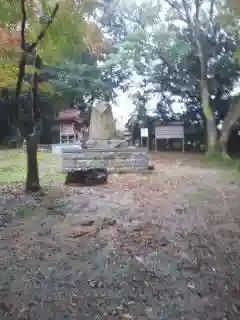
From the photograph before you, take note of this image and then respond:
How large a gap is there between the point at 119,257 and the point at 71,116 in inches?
593

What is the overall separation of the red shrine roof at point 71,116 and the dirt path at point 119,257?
→ 1197cm

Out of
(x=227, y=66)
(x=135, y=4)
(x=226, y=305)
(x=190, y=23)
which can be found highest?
(x=135, y=4)

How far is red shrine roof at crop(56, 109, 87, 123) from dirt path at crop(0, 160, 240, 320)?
39.3ft

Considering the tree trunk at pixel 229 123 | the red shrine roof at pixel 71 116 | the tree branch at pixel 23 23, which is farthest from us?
the red shrine roof at pixel 71 116

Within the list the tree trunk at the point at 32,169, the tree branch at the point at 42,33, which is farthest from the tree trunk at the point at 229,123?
the tree branch at the point at 42,33

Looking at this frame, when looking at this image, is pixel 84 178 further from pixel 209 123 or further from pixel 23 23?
pixel 209 123

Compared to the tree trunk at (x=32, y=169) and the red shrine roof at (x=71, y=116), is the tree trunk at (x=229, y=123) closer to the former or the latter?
the red shrine roof at (x=71, y=116)

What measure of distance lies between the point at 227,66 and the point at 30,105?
Result: 1074cm

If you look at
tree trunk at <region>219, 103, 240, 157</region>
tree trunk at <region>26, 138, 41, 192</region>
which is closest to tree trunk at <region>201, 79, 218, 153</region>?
tree trunk at <region>219, 103, 240, 157</region>

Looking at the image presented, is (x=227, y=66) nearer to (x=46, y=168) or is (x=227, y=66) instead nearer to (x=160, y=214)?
(x=46, y=168)

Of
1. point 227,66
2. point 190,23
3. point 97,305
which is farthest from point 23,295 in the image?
point 227,66

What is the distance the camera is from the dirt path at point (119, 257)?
263 centimetres

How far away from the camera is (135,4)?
13977 millimetres

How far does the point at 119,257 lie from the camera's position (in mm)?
3547
